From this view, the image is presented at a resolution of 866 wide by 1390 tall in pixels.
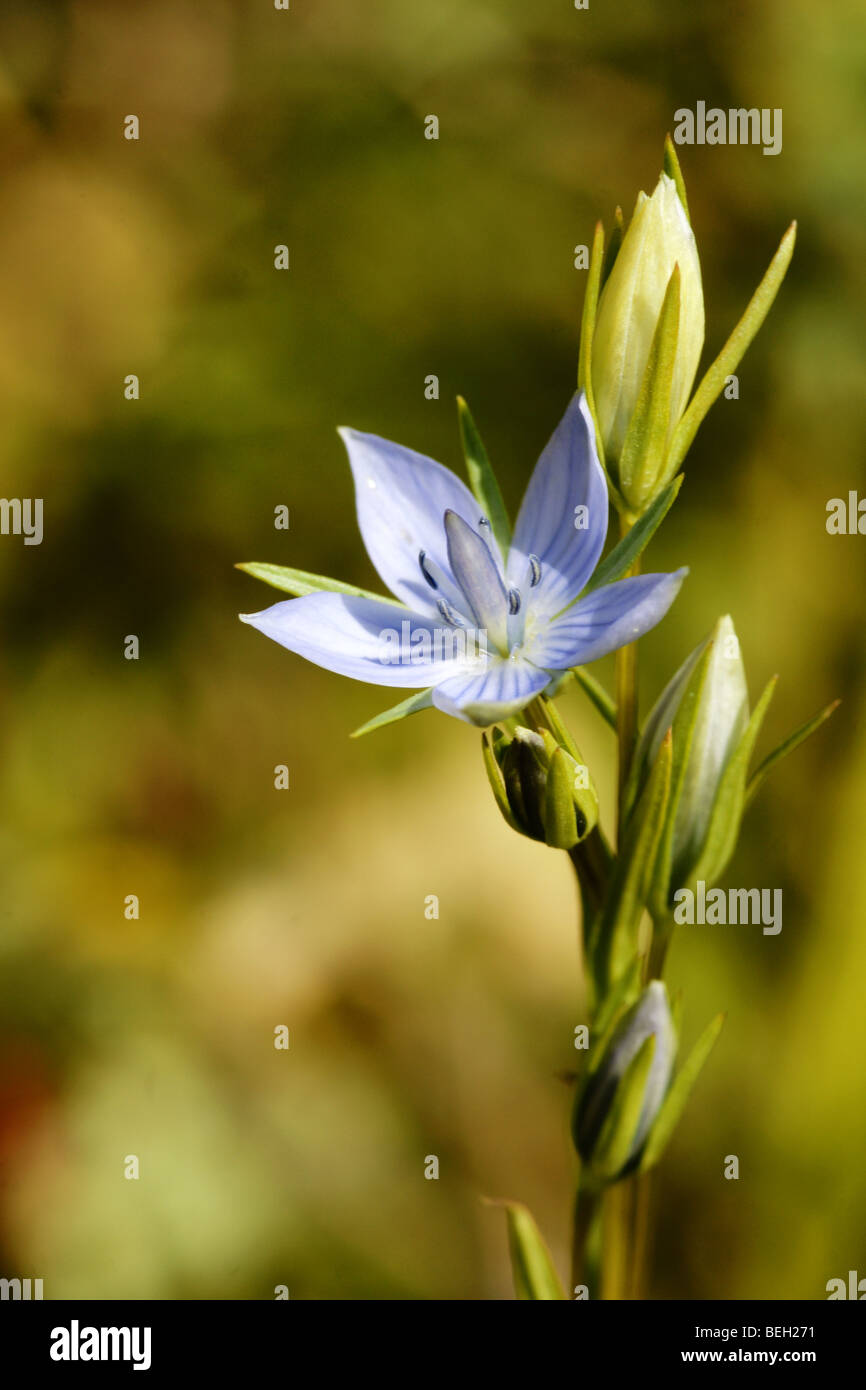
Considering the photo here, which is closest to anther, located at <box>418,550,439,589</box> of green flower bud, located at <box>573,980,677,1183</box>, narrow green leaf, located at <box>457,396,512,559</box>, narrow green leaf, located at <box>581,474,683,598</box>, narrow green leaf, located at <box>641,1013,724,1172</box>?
narrow green leaf, located at <box>457,396,512,559</box>

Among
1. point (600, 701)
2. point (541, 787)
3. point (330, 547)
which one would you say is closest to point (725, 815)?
point (600, 701)

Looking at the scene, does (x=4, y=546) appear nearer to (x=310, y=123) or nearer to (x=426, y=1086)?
(x=310, y=123)

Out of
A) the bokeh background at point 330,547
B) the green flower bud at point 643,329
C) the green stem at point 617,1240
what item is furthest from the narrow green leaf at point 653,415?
the bokeh background at point 330,547

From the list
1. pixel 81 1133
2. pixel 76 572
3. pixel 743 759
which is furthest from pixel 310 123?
pixel 81 1133

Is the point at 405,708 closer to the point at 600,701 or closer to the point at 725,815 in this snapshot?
the point at 600,701

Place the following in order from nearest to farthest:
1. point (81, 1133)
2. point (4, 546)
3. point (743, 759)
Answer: point (743, 759) < point (81, 1133) < point (4, 546)

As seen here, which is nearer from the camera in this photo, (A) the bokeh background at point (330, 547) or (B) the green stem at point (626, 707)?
(B) the green stem at point (626, 707)

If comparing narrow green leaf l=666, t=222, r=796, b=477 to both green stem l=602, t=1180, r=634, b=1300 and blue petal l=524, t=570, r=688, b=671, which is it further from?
green stem l=602, t=1180, r=634, b=1300

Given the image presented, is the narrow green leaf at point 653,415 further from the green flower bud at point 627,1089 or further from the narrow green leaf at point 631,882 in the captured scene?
the green flower bud at point 627,1089
